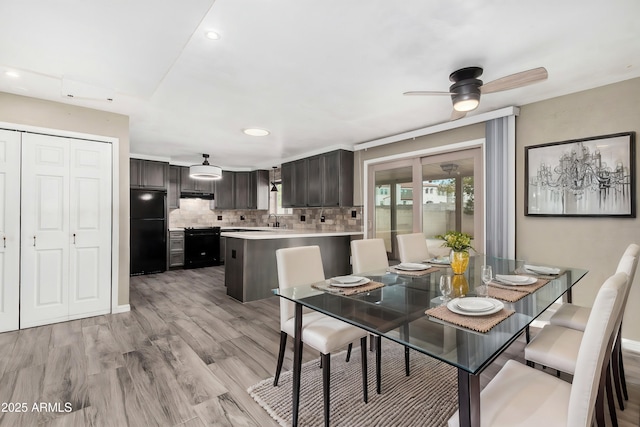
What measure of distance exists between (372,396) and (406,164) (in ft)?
11.0

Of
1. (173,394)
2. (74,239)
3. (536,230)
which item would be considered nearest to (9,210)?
(74,239)

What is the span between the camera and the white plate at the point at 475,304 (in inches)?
56.4

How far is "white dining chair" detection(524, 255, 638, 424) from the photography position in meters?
1.56

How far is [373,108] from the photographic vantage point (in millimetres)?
3410

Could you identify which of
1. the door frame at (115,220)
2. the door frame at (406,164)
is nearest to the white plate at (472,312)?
the door frame at (406,164)

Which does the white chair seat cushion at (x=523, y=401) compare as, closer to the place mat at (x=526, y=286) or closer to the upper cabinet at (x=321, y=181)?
the place mat at (x=526, y=286)

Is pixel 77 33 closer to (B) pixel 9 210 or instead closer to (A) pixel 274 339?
(B) pixel 9 210

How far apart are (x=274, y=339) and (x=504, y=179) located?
2.99 meters

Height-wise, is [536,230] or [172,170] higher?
[172,170]

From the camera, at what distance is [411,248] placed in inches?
125

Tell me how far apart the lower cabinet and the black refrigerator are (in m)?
0.24

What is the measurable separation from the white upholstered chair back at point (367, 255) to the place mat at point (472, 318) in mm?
1101

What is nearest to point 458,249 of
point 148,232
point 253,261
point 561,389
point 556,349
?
point 556,349

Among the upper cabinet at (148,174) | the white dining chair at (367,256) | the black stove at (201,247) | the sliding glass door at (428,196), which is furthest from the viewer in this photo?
the black stove at (201,247)
